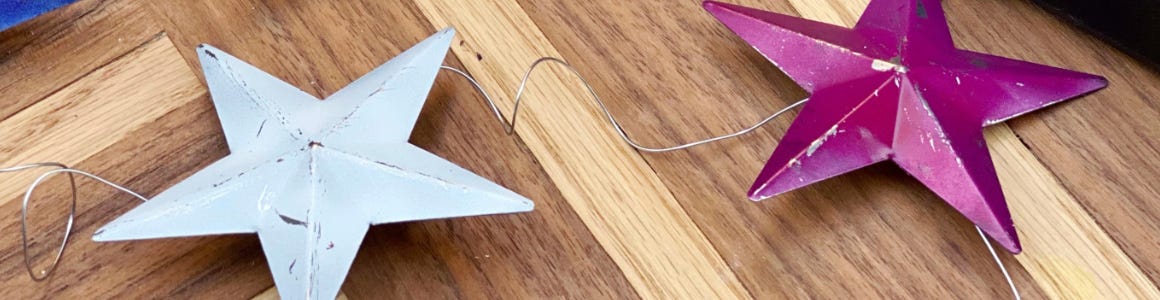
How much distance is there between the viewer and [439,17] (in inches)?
22.3

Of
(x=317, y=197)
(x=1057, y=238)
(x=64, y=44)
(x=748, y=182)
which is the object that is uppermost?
(x=64, y=44)

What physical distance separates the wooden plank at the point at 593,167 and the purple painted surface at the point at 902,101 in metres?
0.06

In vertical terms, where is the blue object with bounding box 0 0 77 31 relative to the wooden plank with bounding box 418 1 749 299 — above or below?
above

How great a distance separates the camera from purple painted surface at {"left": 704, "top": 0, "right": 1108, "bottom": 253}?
48cm

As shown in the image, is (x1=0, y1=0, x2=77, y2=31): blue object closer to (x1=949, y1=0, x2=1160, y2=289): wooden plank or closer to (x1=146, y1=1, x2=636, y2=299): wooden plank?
(x1=146, y1=1, x2=636, y2=299): wooden plank

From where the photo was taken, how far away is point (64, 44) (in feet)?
1.80

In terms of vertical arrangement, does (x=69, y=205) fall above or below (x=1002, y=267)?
above

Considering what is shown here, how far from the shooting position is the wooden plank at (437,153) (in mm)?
518

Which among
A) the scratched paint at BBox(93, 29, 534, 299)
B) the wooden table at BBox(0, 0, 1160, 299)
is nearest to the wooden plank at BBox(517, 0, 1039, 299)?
the wooden table at BBox(0, 0, 1160, 299)

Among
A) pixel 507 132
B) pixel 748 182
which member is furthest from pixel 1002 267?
pixel 507 132

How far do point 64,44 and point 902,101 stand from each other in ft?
1.50

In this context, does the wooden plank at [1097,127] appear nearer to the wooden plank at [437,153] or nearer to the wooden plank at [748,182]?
the wooden plank at [748,182]

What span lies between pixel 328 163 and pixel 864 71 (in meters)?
0.27

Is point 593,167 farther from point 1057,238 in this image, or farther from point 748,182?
point 1057,238
